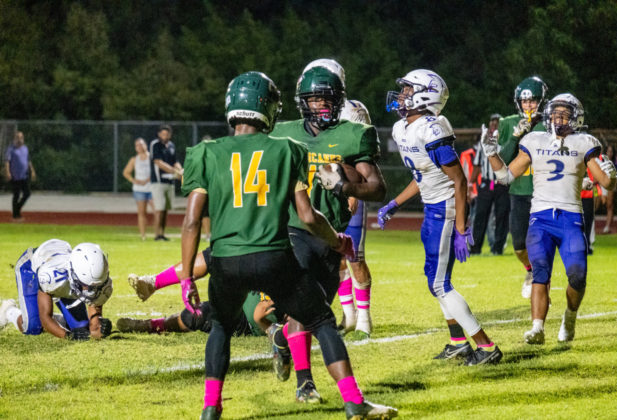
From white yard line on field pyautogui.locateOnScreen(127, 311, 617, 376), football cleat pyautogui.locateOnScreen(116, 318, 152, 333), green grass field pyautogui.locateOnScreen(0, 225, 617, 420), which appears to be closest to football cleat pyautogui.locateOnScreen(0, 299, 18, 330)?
green grass field pyautogui.locateOnScreen(0, 225, 617, 420)

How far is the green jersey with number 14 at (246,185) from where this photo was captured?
5.11 metres

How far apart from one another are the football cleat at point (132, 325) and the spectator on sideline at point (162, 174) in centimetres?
872

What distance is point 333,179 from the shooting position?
565 cm

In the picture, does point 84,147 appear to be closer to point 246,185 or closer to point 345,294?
point 345,294

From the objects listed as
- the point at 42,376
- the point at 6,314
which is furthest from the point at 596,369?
the point at 6,314

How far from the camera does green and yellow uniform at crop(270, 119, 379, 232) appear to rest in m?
5.98

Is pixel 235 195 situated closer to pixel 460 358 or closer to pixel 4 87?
pixel 460 358

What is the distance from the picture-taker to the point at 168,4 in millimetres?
41562

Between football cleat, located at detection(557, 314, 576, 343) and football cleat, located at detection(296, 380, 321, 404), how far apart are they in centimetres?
274

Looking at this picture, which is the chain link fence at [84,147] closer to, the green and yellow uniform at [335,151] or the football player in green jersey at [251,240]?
the green and yellow uniform at [335,151]

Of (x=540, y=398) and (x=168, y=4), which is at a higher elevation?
(x=168, y=4)

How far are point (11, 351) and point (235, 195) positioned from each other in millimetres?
3292

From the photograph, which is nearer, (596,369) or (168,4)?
(596,369)

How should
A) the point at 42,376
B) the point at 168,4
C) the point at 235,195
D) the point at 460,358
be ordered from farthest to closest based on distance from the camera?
the point at 168,4, the point at 460,358, the point at 42,376, the point at 235,195
